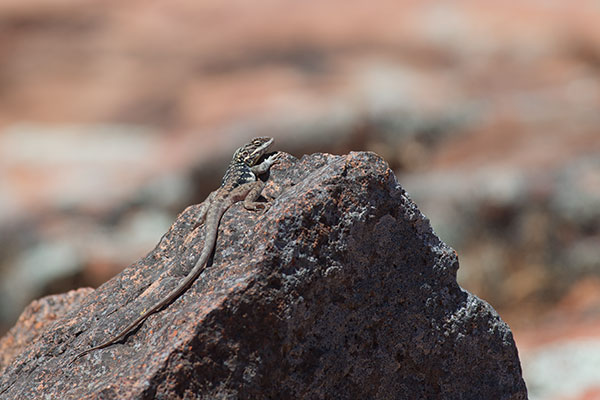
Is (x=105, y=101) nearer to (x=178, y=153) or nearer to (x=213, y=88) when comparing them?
(x=213, y=88)

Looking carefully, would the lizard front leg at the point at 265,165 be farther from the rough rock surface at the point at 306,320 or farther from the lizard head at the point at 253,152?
the rough rock surface at the point at 306,320

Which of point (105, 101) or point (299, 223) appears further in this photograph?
point (105, 101)

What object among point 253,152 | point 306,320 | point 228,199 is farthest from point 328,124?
point 306,320

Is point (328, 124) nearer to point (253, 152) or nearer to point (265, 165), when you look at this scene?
point (253, 152)

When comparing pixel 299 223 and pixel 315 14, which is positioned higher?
pixel 315 14

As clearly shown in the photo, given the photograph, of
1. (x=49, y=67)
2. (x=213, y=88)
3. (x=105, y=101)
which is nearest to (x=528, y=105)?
(x=213, y=88)

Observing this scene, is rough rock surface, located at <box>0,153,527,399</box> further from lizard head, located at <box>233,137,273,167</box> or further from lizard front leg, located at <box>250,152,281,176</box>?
lizard head, located at <box>233,137,273,167</box>

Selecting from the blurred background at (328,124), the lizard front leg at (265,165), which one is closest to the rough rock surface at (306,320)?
the lizard front leg at (265,165)
